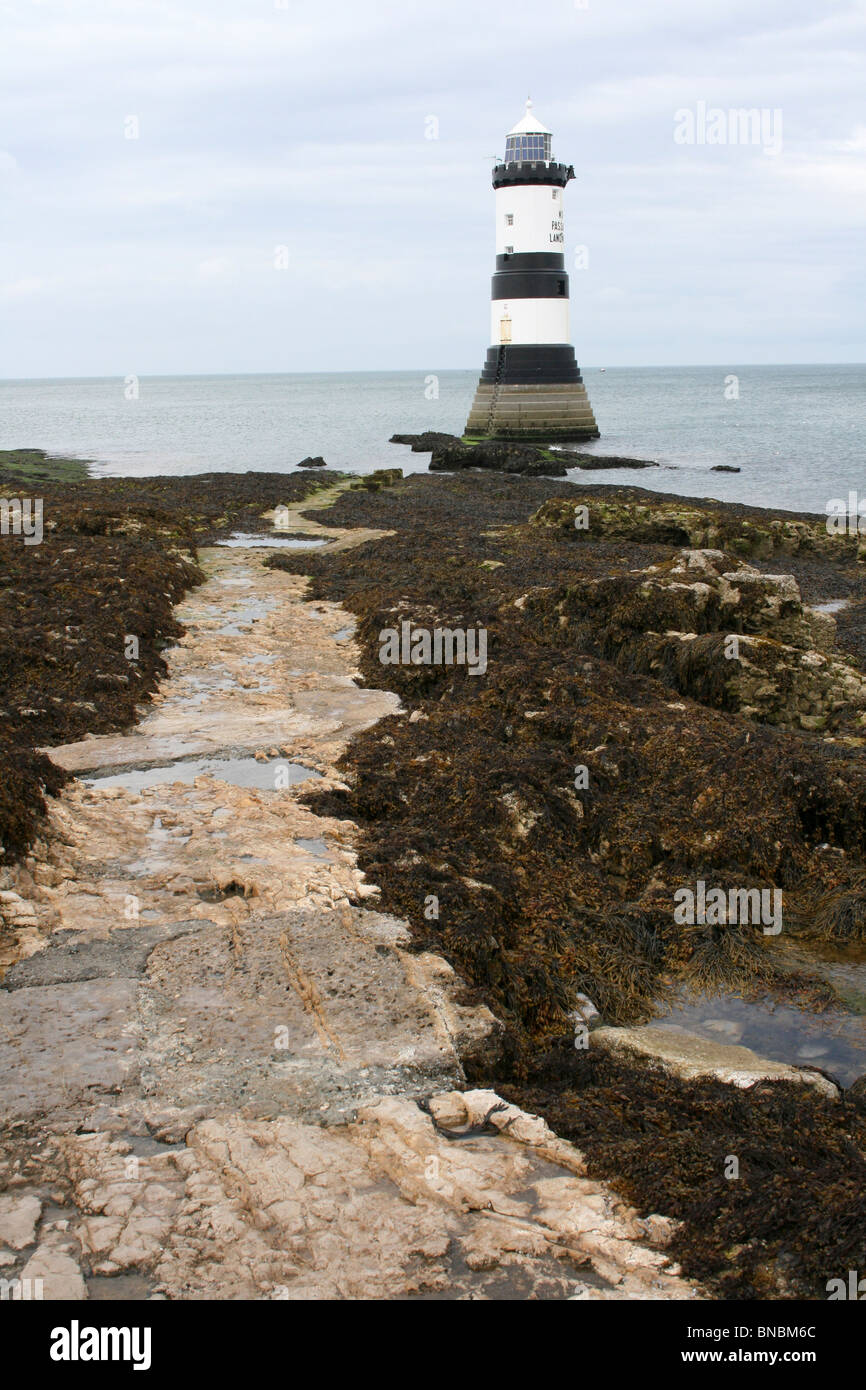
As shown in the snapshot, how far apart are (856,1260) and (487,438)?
52.8 meters

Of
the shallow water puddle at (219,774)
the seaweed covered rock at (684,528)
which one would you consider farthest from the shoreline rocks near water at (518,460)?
the shallow water puddle at (219,774)

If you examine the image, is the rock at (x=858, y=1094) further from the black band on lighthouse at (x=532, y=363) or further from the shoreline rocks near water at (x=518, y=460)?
the black band on lighthouse at (x=532, y=363)

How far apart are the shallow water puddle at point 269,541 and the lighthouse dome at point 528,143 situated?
32060mm

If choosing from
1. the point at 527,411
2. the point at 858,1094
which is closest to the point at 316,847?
the point at 858,1094

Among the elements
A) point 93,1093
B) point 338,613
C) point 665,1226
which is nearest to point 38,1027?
point 93,1093

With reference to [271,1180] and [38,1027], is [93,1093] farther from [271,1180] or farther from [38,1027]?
[271,1180]

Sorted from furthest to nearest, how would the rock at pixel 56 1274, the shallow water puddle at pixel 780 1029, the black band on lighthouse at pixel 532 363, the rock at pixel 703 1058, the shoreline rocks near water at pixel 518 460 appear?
the black band on lighthouse at pixel 532 363 → the shoreline rocks near water at pixel 518 460 → the shallow water puddle at pixel 780 1029 → the rock at pixel 703 1058 → the rock at pixel 56 1274

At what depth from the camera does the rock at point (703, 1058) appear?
5914 millimetres

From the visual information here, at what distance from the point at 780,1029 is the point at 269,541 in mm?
20236

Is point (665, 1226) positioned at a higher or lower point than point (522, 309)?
lower

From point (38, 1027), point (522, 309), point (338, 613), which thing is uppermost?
point (522, 309)

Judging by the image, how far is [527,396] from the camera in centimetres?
5444

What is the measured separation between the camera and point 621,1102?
18.2 ft

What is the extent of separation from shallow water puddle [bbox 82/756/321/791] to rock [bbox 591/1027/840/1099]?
12.6 feet
